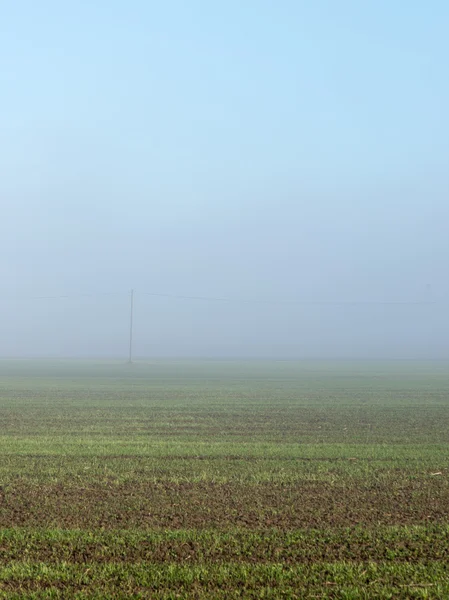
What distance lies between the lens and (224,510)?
1237cm

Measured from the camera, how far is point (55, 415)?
96.0 feet

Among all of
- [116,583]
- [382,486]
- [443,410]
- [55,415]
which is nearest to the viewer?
[116,583]

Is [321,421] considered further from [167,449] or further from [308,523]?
[308,523]

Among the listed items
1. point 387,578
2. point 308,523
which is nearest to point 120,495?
point 308,523

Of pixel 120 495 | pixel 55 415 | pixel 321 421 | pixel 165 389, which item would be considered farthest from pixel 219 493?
pixel 165 389

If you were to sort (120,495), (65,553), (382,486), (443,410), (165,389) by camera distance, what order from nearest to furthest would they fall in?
(65,553), (120,495), (382,486), (443,410), (165,389)

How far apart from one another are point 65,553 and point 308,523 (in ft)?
11.4

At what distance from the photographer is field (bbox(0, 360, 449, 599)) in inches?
354

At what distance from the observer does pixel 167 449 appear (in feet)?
64.3

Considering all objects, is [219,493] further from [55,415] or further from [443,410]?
[443,410]

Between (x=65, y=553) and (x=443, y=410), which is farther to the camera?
(x=443, y=410)

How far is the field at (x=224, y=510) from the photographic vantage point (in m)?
8.99

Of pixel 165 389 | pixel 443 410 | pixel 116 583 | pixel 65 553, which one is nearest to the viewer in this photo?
pixel 116 583

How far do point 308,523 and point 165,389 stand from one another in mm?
36272
